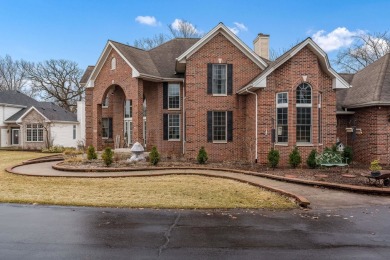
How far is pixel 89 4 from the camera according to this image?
64.0ft

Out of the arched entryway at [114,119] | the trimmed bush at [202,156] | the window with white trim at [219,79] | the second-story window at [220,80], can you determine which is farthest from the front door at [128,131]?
the trimmed bush at [202,156]

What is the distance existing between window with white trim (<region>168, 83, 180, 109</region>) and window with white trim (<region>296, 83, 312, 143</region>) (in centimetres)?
813

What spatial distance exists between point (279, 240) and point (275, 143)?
1151 cm

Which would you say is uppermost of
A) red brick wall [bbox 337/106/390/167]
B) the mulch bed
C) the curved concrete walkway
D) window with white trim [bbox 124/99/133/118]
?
window with white trim [bbox 124/99/133/118]

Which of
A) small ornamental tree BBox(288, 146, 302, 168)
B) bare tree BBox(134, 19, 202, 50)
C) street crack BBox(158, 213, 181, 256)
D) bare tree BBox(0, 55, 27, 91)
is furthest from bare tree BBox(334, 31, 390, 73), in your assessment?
bare tree BBox(0, 55, 27, 91)

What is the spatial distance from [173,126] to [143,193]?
38.8 feet

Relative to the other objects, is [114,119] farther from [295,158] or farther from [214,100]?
[295,158]

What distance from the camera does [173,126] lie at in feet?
71.9

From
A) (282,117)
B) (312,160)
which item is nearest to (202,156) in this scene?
(282,117)

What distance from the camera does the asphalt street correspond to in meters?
5.28

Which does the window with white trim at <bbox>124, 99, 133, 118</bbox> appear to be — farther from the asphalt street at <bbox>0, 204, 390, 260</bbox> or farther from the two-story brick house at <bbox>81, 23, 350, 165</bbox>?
the asphalt street at <bbox>0, 204, 390, 260</bbox>

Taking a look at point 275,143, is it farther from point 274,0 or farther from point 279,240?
point 279,240

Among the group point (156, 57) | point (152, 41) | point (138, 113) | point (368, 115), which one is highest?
point (152, 41)

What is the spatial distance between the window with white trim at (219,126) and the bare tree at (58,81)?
37795 millimetres
